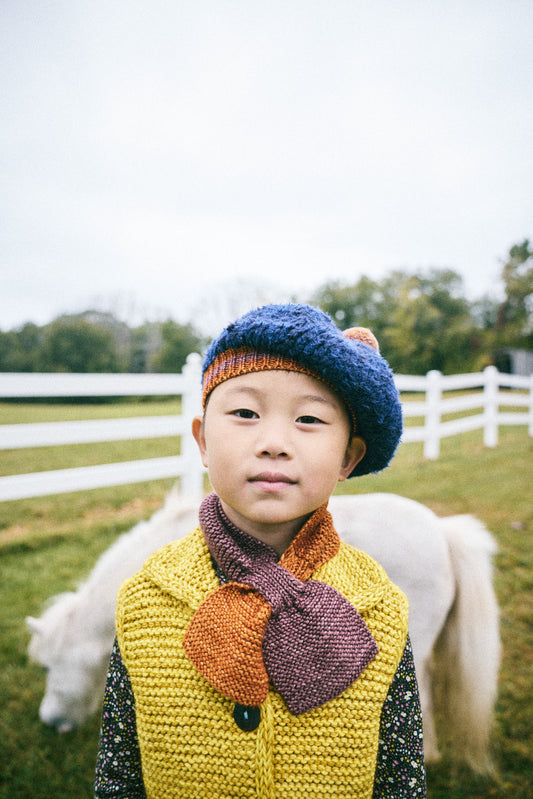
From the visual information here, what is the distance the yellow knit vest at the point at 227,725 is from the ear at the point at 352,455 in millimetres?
208

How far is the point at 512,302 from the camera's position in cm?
2038

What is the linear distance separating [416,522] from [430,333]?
22.0 metres

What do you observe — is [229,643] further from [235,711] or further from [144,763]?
[144,763]

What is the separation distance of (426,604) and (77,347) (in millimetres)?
19480

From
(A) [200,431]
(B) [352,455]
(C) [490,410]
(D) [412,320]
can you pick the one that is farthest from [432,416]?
(D) [412,320]

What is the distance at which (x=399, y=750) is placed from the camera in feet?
2.66

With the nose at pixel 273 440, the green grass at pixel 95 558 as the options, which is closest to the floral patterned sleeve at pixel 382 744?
the nose at pixel 273 440

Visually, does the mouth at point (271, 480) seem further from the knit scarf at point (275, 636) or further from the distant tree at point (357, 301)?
the distant tree at point (357, 301)

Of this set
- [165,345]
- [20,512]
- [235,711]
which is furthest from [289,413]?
[165,345]

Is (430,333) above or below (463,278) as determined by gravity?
below

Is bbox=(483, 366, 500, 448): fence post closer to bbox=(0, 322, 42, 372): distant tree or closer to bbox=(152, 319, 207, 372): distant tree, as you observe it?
bbox=(152, 319, 207, 372): distant tree

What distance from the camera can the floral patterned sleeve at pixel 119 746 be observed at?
837 millimetres

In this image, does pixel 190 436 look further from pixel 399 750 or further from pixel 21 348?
pixel 21 348

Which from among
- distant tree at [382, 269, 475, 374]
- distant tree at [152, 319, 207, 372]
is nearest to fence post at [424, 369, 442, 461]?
distant tree at [152, 319, 207, 372]
